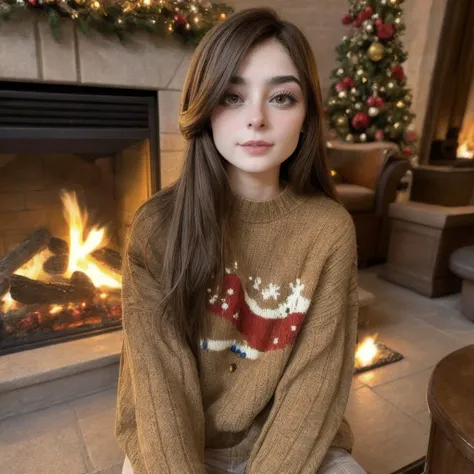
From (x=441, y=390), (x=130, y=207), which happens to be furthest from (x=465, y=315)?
(x=130, y=207)

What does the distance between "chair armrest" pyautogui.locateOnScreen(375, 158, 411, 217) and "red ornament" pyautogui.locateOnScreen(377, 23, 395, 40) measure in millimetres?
960

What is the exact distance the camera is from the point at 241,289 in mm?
758

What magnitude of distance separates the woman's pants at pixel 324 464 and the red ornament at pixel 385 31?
291cm

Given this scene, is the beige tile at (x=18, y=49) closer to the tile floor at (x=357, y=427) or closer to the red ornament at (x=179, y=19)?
the red ornament at (x=179, y=19)

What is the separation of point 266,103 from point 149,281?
0.36m

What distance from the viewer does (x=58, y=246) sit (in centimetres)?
163

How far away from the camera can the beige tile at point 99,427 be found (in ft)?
3.78

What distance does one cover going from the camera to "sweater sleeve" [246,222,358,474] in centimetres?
67

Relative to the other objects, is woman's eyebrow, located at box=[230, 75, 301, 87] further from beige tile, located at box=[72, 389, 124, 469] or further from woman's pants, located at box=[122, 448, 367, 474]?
beige tile, located at box=[72, 389, 124, 469]

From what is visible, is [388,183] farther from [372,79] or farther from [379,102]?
[372,79]

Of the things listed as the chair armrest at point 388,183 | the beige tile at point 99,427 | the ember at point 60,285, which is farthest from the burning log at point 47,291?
the chair armrest at point 388,183

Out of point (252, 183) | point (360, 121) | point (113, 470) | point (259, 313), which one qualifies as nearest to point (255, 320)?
point (259, 313)

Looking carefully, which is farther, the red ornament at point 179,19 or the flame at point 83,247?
the flame at point 83,247

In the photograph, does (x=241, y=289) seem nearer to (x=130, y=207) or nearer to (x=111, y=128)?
(x=111, y=128)
